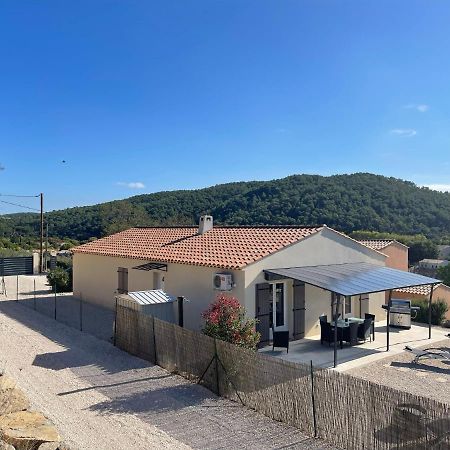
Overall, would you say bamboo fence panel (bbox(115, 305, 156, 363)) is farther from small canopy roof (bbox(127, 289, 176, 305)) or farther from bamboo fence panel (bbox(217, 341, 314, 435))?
bamboo fence panel (bbox(217, 341, 314, 435))

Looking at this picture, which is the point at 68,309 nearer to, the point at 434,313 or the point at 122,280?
the point at 122,280

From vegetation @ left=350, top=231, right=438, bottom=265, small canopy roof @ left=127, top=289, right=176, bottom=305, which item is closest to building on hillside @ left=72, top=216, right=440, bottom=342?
small canopy roof @ left=127, top=289, right=176, bottom=305

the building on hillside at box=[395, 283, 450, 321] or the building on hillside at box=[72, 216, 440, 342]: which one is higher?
the building on hillside at box=[72, 216, 440, 342]

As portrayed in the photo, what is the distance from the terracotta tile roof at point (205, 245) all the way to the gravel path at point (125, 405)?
4384 millimetres

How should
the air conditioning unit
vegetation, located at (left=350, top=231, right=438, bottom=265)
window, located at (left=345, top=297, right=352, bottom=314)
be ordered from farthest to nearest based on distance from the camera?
vegetation, located at (left=350, top=231, right=438, bottom=265), window, located at (left=345, top=297, right=352, bottom=314), the air conditioning unit

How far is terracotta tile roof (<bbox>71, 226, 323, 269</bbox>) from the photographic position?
15.5 m

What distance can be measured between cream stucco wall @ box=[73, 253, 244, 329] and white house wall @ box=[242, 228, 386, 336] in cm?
57

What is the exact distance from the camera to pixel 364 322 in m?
15.4

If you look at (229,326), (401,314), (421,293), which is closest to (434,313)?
(401,314)

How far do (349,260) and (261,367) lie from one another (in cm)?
1029

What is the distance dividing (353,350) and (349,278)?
2302mm

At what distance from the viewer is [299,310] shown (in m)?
15.8

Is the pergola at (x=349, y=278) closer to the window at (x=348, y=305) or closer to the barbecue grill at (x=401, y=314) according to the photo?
the window at (x=348, y=305)

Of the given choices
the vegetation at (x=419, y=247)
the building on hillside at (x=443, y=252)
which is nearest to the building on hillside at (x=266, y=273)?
the vegetation at (x=419, y=247)
